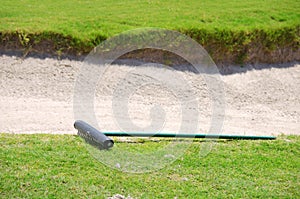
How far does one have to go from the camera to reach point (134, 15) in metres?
12.1

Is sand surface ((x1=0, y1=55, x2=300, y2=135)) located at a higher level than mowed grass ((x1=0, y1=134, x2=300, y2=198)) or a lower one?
higher

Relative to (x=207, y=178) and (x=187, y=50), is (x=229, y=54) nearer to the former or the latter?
(x=187, y=50)

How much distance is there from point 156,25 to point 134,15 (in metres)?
0.72

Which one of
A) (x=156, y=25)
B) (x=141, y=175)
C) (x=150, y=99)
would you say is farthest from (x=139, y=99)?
(x=141, y=175)

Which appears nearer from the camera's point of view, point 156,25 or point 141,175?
point 141,175

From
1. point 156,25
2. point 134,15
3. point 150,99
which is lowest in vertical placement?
point 150,99

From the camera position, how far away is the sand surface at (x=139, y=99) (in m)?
9.14

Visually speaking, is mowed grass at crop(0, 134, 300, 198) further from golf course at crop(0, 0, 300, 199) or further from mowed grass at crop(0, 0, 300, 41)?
mowed grass at crop(0, 0, 300, 41)

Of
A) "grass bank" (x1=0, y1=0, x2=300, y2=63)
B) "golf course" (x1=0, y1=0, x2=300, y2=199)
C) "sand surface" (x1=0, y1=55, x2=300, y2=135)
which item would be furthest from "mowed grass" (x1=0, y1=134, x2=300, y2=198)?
"grass bank" (x1=0, y1=0, x2=300, y2=63)

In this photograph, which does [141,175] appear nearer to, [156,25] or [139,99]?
[139,99]

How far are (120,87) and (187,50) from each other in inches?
73.1

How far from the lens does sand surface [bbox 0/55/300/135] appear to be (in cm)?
914

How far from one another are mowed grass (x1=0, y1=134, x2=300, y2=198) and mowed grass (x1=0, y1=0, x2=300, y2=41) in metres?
3.72

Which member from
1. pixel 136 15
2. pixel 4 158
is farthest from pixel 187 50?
pixel 4 158
